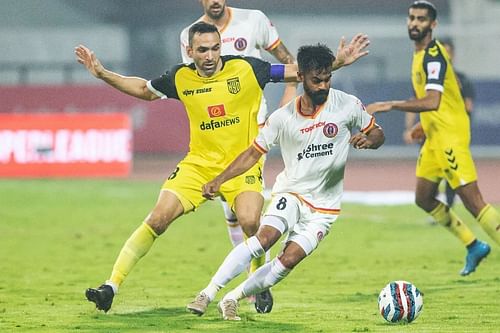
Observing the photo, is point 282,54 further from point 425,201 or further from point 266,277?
point 266,277

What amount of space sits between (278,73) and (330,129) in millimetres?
806

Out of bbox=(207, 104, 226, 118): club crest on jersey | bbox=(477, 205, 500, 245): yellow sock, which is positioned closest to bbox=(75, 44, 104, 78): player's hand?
bbox=(207, 104, 226, 118): club crest on jersey

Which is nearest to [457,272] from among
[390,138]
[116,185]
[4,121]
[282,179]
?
[282,179]

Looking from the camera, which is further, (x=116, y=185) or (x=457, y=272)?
(x=116, y=185)

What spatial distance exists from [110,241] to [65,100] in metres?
14.1

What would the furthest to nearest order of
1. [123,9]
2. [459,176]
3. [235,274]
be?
[123,9] → [459,176] → [235,274]

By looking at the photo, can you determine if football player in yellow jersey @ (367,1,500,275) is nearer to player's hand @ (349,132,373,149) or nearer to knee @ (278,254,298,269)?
player's hand @ (349,132,373,149)

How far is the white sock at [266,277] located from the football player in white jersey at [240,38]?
5.32 ft

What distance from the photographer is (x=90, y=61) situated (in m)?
9.30

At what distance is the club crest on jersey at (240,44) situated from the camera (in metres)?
10.4

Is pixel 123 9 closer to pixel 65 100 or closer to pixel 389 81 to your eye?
pixel 65 100

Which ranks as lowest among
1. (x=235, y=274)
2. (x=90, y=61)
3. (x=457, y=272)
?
(x=457, y=272)

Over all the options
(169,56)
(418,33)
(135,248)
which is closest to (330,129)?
(135,248)

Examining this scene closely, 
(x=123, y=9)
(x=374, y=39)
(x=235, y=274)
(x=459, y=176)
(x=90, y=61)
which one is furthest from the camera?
(x=123, y=9)
